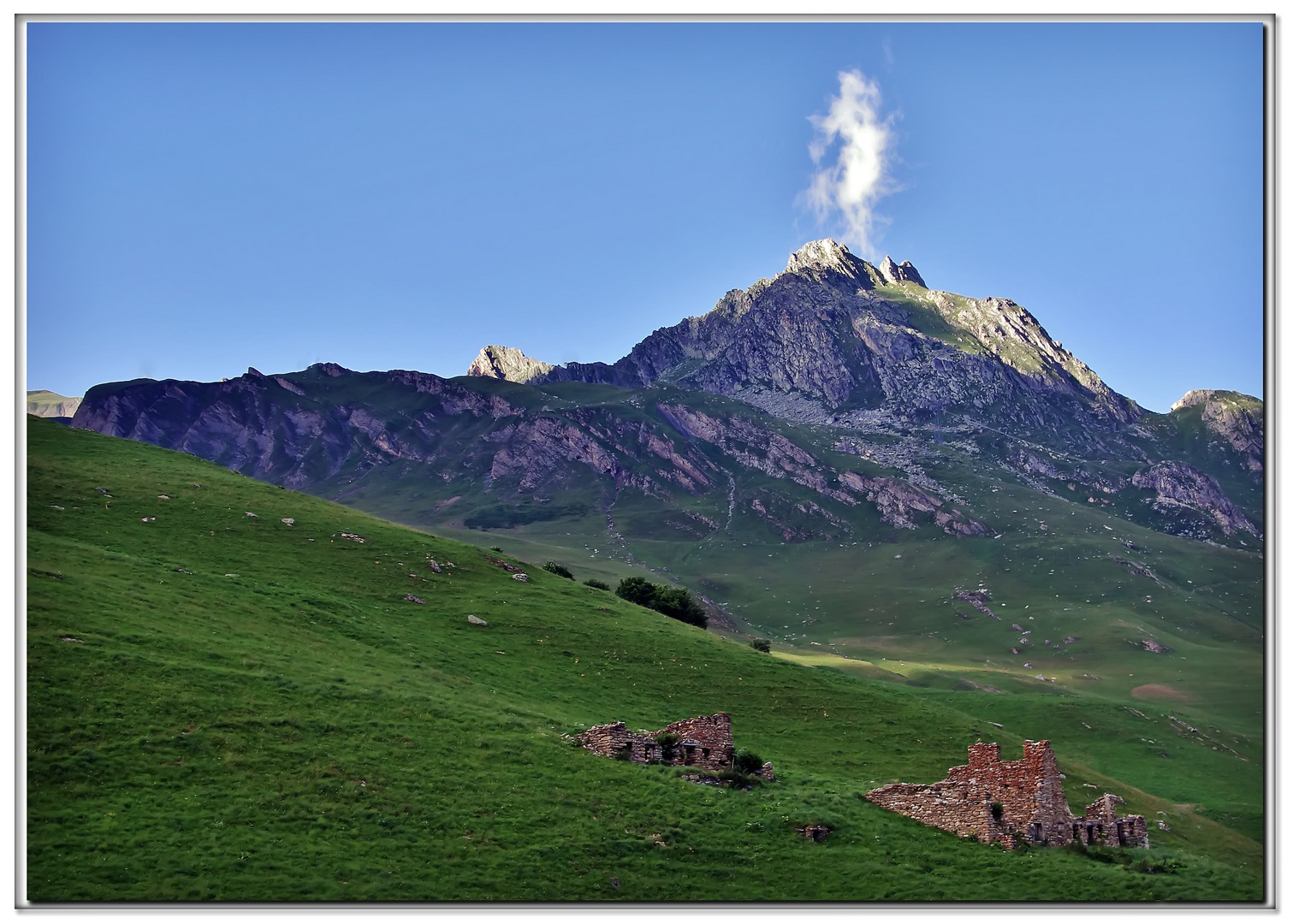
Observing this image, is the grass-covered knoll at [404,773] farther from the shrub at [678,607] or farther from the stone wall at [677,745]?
the shrub at [678,607]

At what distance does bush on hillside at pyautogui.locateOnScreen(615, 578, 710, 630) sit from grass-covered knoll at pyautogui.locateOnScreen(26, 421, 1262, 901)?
39.4 metres

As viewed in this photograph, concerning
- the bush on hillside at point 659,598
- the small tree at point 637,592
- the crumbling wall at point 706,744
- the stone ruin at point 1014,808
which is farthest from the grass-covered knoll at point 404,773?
the bush on hillside at point 659,598

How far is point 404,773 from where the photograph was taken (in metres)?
35.4

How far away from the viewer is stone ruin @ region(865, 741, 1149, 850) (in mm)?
34781

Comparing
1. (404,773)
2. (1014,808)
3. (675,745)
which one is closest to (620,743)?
(675,745)

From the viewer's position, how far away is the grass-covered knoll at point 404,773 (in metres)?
29.3

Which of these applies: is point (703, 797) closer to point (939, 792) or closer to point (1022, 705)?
point (939, 792)

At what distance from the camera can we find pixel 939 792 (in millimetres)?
37094

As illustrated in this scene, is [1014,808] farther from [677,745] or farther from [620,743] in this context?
A: [620,743]

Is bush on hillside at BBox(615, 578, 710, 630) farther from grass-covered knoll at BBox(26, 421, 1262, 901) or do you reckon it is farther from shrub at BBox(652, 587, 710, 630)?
grass-covered knoll at BBox(26, 421, 1262, 901)

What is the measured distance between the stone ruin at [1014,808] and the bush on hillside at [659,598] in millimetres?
64969

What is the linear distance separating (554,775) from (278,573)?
118ft

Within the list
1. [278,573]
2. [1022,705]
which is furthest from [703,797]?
[1022,705]

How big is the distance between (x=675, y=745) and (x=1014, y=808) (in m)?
13.9
